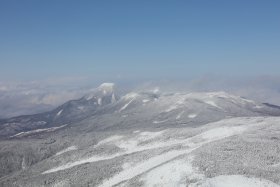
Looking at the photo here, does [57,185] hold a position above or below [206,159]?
below

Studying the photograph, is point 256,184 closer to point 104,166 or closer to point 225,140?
point 225,140

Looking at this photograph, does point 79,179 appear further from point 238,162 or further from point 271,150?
point 271,150

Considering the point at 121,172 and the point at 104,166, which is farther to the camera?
the point at 104,166

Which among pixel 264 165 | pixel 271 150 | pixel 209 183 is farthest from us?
pixel 271 150

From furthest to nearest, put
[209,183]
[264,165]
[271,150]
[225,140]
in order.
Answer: [225,140] → [271,150] → [264,165] → [209,183]

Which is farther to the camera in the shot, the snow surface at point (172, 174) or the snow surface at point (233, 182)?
the snow surface at point (172, 174)

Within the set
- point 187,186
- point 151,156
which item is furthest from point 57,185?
point 187,186

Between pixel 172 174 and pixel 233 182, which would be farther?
pixel 172 174

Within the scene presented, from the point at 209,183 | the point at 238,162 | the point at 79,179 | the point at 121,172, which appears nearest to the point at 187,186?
the point at 209,183

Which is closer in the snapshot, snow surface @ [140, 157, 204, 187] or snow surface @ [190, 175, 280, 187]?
snow surface @ [190, 175, 280, 187]
